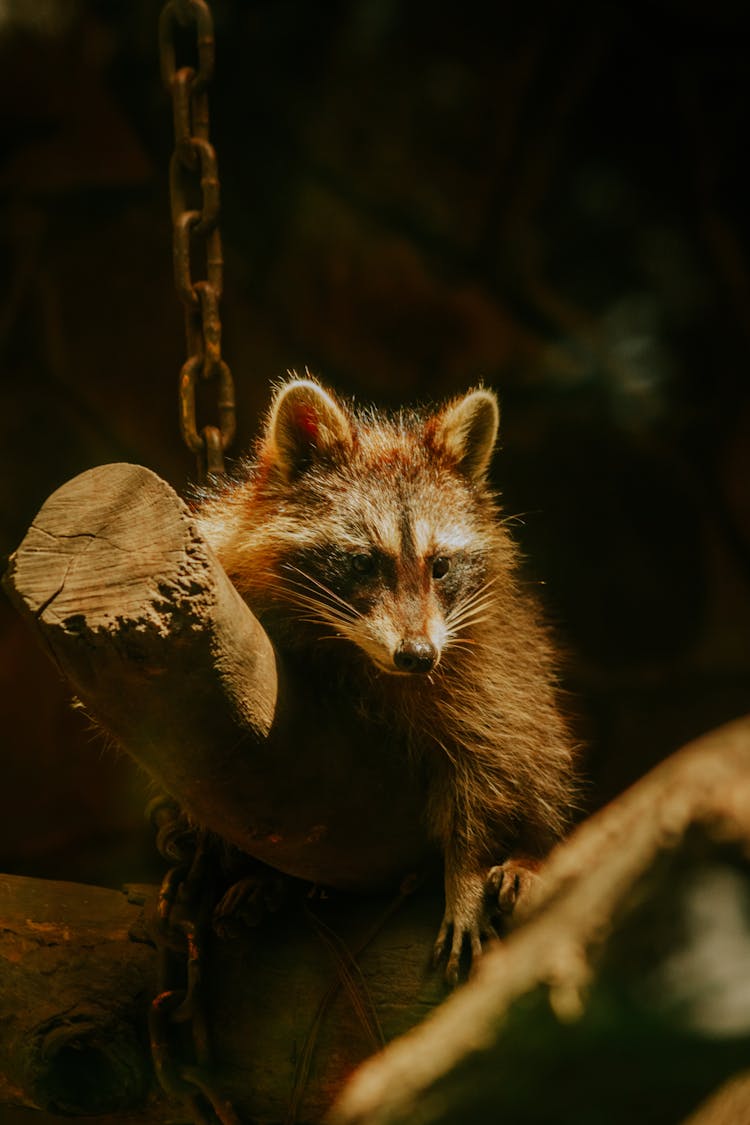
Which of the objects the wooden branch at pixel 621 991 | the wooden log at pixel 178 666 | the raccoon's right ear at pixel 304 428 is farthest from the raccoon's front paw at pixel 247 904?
the wooden branch at pixel 621 991

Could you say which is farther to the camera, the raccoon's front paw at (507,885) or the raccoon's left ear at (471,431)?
the raccoon's left ear at (471,431)

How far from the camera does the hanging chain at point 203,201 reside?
2074mm

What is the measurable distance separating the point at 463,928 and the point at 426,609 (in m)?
0.54

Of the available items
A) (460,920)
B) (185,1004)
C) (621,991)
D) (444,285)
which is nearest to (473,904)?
(460,920)

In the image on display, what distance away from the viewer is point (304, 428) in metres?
→ 2.22

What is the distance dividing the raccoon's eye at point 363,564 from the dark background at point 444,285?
1834 mm

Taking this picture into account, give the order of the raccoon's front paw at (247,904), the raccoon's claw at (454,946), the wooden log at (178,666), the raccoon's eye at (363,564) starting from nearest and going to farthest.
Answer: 1. the wooden log at (178,666)
2. the raccoon's claw at (454,946)
3. the raccoon's front paw at (247,904)
4. the raccoon's eye at (363,564)

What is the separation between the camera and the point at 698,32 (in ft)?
12.3

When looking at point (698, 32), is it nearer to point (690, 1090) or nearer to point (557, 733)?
point (557, 733)

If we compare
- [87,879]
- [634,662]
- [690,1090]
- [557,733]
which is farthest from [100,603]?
[634,662]

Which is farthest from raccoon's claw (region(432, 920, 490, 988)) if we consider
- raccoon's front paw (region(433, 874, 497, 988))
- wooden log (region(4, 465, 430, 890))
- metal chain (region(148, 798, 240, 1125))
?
metal chain (region(148, 798, 240, 1125))

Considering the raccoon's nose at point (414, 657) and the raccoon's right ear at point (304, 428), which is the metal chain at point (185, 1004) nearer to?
the raccoon's nose at point (414, 657)

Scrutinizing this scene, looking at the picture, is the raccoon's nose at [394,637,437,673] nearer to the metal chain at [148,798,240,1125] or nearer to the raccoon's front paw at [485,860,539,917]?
the raccoon's front paw at [485,860,539,917]

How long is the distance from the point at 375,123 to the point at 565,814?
8.38 ft
